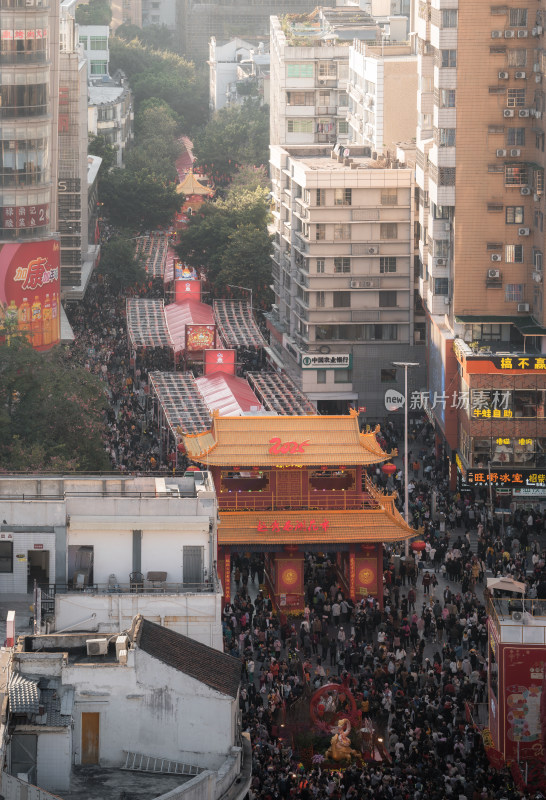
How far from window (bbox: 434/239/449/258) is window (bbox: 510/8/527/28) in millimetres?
11097

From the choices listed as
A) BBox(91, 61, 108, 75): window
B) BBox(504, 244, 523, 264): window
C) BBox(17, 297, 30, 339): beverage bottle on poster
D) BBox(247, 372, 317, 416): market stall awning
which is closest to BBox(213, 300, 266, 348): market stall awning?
BBox(247, 372, 317, 416): market stall awning

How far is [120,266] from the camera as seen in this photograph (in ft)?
414

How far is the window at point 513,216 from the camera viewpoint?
8481 cm

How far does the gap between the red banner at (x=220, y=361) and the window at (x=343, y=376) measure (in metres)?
7.28

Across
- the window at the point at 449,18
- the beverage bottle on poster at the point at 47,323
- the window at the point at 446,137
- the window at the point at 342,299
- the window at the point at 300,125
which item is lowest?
the beverage bottle on poster at the point at 47,323

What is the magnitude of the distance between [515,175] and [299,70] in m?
47.3

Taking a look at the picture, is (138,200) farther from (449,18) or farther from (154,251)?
(449,18)

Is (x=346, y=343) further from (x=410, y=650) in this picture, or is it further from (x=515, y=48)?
(x=410, y=650)

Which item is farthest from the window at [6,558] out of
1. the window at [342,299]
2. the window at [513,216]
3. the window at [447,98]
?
the window at [342,299]

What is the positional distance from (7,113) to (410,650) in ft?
143

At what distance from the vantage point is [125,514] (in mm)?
50656

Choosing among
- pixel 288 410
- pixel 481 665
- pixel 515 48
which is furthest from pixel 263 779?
pixel 515 48

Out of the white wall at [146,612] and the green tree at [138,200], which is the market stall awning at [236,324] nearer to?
the green tree at [138,200]

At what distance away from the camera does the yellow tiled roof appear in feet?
215
